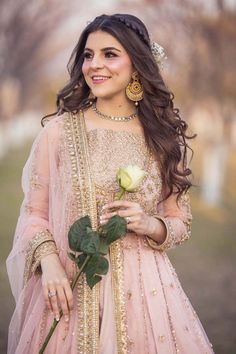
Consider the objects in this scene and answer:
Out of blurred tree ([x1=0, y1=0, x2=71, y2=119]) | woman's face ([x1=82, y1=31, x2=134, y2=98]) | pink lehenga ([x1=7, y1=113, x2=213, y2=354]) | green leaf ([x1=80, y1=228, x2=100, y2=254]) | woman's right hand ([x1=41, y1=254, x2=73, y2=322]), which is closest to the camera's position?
green leaf ([x1=80, y1=228, x2=100, y2=254])

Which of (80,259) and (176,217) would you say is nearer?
(80,259)

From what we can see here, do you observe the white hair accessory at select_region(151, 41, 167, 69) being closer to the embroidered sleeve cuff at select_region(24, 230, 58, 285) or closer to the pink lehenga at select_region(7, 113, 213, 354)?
the pink lehenga at select_region(7, 113, 213, 354)

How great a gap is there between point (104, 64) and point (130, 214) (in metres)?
0.59

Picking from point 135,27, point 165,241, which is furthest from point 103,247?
point 135,27

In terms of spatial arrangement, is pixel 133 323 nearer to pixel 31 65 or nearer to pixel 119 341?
pixel 119 341

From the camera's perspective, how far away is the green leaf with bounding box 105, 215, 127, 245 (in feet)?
7.84

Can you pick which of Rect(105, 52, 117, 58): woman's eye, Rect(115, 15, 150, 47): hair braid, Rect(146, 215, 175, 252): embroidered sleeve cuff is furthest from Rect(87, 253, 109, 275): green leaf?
Rect(115, 15, 150, 47): hair braid

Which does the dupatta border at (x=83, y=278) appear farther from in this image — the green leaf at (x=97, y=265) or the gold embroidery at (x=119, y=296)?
the green leaf at (x=97, y=265)

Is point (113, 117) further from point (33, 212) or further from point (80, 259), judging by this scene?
point (80, 259)

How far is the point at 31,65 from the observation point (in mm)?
11039

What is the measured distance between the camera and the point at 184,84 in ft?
30.8

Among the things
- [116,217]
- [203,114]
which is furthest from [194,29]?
[116,217]

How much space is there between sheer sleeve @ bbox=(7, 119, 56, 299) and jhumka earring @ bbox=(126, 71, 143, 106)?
357mm

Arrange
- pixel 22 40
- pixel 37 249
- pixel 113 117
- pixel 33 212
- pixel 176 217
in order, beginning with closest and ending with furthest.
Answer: pixel 37 249 < pixel 33 212 < pixel 113 117 < pixel 176 217 < pixel 22 40
